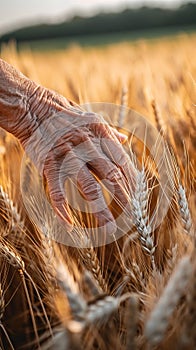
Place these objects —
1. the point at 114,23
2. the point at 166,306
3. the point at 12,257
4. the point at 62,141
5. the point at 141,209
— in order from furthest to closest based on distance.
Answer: the point at 114,23 → the point at 62,141 → the point at 12,257 → the point at 141,209 → the point at 166,306

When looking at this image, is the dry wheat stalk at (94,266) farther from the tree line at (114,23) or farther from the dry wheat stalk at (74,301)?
the tree line at (114,23)

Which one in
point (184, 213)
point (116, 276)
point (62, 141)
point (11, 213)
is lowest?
point (116, 276)

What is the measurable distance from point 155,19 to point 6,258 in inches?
554

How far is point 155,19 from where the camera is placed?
1396cm

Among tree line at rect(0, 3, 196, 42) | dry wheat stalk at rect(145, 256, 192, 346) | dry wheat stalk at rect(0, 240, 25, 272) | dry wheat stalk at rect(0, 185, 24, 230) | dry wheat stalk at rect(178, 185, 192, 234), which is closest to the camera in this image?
dry wheat stalk at rect(145, 256, 192, 346)

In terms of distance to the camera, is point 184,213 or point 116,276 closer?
point 184,213

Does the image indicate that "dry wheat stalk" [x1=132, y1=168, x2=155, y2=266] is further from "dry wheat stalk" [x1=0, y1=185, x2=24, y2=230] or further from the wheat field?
"dry wheat stalk" [x1=0, y1=185, x2=24, y2=230]

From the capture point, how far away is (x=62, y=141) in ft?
3.92

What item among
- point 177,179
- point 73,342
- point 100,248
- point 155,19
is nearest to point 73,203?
point 100,248

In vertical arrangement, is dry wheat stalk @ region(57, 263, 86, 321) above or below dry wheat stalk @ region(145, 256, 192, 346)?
above

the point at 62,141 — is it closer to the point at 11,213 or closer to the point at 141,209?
the point at 11,213

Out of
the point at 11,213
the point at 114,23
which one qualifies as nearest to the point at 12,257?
the point at 11,213

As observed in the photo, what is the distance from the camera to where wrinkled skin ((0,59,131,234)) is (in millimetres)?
1138

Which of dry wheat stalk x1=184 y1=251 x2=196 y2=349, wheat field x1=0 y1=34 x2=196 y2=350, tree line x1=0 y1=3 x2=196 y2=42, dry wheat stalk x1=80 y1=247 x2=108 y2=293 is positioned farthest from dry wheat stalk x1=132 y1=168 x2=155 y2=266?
tree line x1=0 y1=3 x2=196 y2=42
